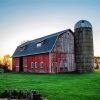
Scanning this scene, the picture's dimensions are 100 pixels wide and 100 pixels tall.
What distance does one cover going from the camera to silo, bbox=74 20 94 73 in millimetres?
42594

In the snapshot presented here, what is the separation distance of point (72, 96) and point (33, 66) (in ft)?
102

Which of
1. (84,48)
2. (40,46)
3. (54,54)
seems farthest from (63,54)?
(40,46)

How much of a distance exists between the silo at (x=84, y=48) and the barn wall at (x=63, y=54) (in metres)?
1.00

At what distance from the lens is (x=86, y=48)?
42750 mm

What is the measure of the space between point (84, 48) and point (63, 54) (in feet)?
13.5

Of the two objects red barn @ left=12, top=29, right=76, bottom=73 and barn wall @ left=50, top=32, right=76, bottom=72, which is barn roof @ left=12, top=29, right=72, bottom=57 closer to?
red barn @ left=12, top=29, right=76, bottom=73

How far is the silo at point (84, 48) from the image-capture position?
1677 inches

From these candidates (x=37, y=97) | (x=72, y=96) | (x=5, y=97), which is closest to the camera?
(x=37, y=97)

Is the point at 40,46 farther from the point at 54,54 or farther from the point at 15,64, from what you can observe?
the point at 15,64

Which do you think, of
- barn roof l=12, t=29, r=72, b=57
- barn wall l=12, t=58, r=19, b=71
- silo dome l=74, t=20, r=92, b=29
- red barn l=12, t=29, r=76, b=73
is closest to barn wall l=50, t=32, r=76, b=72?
red barn l=12, t=29, r=76, b=73

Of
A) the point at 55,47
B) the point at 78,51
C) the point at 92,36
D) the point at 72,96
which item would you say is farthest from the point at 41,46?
the point at 72,96

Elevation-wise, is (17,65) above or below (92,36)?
below

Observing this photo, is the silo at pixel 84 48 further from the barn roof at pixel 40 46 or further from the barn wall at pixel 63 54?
the barn roof at pixel 40 46

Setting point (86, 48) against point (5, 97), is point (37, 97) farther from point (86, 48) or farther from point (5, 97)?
point (86, 48)
